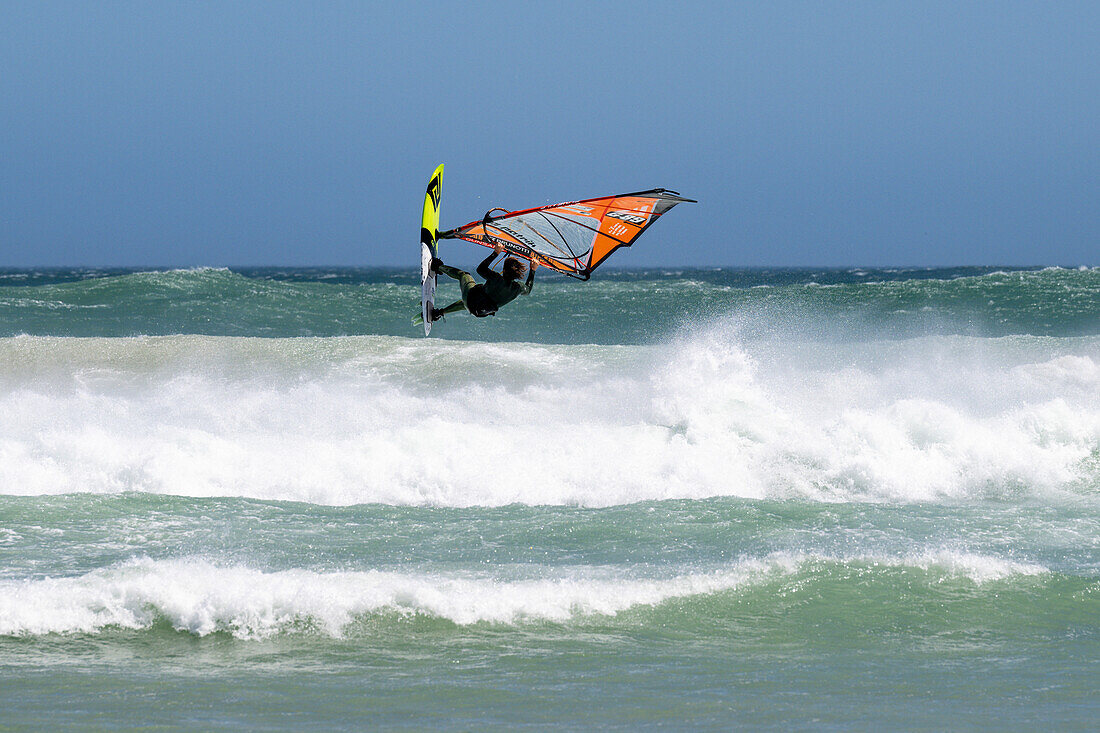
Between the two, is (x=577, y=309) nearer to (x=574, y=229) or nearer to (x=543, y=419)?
(x=543, y=419)

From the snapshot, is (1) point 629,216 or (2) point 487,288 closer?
(2) point 487,288

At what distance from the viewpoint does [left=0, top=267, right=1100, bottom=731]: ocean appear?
445 cm

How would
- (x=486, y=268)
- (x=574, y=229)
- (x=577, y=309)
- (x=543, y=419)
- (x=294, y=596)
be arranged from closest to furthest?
(x=294, y=596)
(x=486, y=268)
(x=574, y=229)
(x=543, y=419)
(x=577, y=309)

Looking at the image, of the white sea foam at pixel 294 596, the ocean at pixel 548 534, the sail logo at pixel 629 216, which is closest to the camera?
the ocean at pixel 548 534

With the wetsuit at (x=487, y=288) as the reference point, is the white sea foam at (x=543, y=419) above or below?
below

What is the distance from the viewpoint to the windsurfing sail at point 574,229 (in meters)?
6.56

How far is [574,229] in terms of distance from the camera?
713cm

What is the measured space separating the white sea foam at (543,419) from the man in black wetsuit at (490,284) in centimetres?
305

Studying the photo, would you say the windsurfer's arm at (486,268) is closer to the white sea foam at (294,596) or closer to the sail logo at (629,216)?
the sail logo at (629,216)

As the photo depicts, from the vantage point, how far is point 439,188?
671cm

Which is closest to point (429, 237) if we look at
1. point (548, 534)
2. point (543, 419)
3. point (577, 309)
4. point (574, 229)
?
point (574, 229)

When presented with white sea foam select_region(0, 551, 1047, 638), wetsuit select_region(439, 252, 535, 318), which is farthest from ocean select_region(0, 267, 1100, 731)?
wetsuit select_region(439, 252, 535, 318)

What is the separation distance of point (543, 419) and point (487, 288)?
18.1 feet

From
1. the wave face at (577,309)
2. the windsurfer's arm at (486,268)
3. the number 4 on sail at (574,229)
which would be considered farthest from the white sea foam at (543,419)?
the wave face at (577,309)
